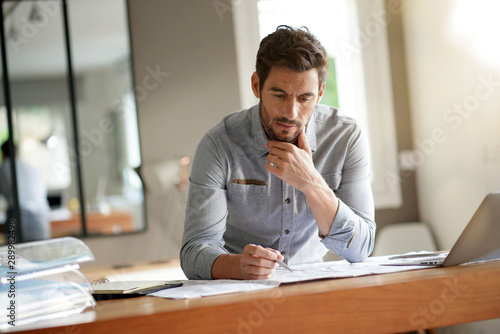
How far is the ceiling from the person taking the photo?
4.02 meters

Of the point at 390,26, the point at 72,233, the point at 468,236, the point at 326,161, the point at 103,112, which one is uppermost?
the point at 390,26

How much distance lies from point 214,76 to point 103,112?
80 cm

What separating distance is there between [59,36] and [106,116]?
63 cm

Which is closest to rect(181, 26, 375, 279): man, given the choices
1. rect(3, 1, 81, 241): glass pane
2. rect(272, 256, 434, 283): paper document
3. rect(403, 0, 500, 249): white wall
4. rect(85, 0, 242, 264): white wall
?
rect(272, 256, 434, 283): paper document

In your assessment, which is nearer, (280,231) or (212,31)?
(280,231)

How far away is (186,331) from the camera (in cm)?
96

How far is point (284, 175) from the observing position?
1500 mm

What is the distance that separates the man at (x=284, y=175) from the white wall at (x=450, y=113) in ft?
5.98

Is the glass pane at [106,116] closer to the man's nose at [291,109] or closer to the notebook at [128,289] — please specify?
the man's nose at [291,109]

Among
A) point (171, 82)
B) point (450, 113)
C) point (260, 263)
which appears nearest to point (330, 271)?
point (260, 263)

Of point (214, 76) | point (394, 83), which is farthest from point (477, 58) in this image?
point (214, 76)

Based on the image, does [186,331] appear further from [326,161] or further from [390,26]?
[390,26]

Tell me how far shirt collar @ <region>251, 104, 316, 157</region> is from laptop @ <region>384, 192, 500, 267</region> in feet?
1.86

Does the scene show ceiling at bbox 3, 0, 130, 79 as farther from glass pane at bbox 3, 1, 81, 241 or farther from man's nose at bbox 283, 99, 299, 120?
man's nose at bbox 283, 99, 299, 120
